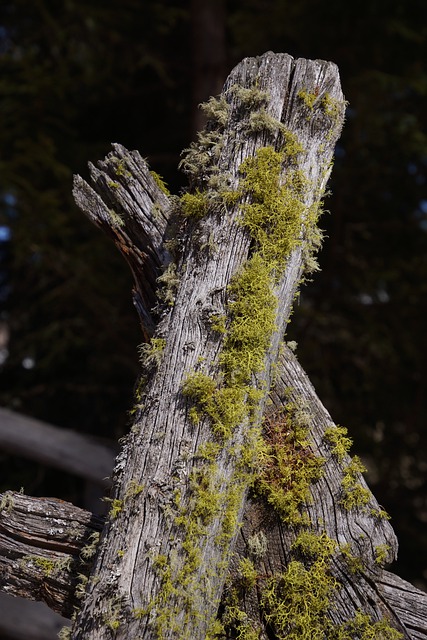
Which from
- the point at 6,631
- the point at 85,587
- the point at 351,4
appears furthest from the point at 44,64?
the point at 85,587

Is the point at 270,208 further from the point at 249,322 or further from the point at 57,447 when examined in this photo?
the point at 57,447

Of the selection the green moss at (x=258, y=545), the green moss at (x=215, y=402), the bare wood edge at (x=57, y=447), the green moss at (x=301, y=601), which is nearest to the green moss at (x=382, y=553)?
the green moss at (x=301, y=601)

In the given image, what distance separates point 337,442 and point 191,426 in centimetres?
39

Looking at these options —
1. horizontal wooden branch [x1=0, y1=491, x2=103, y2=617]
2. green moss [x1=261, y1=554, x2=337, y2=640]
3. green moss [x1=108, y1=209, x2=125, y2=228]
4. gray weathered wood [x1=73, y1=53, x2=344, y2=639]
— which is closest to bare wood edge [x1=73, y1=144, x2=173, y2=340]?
green moss [x1=108, y1=209, x2=125, y2=228]

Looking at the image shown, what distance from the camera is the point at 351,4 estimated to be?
450 centimetres

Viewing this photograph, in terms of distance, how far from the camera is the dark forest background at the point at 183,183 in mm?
4566

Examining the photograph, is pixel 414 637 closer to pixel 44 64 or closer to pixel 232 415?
pixel 232 415

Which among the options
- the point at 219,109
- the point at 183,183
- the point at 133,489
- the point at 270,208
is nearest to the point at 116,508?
the point at 133,489

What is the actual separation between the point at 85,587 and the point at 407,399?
3881mm

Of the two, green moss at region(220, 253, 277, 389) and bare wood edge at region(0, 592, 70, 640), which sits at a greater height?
green moss at region(220, 253, 277, 389)

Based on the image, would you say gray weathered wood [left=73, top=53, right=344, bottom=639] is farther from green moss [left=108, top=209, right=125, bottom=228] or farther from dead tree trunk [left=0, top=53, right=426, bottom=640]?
green moss [left=108, top=209, right=125, bottom=228]

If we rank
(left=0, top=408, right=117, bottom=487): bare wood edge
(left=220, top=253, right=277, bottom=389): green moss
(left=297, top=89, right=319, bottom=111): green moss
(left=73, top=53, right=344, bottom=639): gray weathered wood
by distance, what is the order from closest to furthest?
(left=73, top=53, right=344, bottom=639): gray weathered wood → (left=220, top=253, right=277, bottom=389): green moss → (left=297, top=89, right=319, bottom=111): green moss → (left=0, top=408, right=117, bottom=487): bare wood edge

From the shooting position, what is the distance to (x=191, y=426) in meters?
1.38

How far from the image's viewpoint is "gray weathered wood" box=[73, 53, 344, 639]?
1300mm
